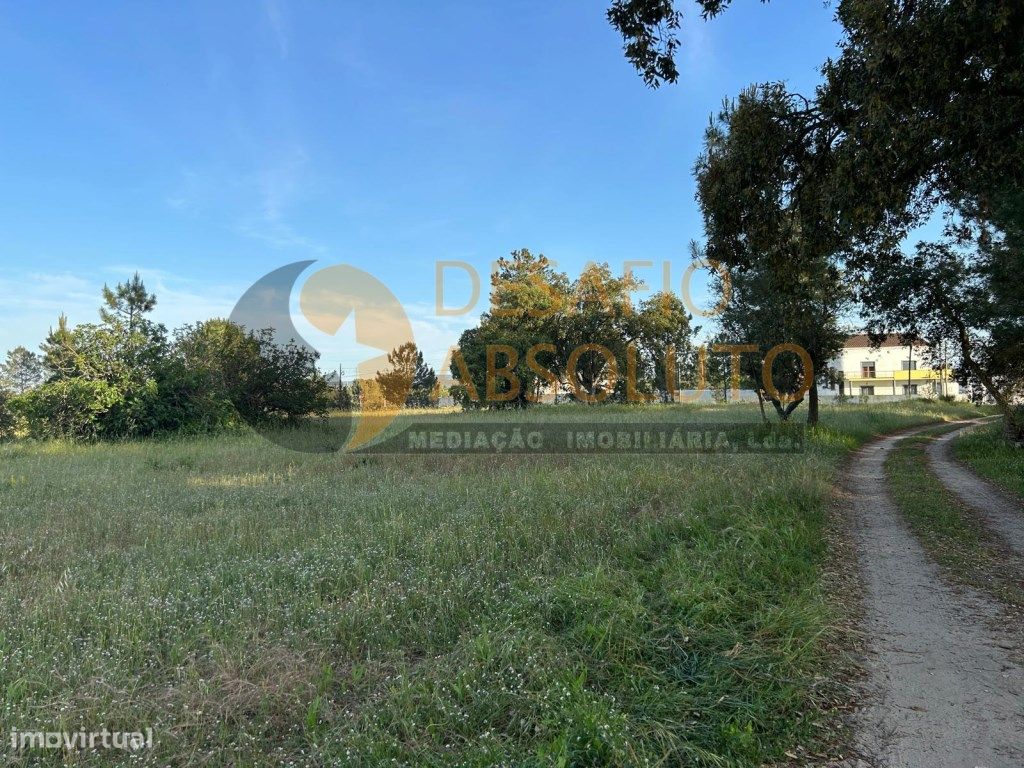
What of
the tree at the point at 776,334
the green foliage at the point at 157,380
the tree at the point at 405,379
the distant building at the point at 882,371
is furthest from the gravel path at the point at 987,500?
the distant building at the point at 882,371

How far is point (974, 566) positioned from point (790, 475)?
12.1ft

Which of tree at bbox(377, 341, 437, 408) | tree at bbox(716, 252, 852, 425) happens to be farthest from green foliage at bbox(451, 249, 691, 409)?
tree at bbox(716, 252, 852, 425)

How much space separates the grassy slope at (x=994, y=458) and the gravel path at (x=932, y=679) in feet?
20.6

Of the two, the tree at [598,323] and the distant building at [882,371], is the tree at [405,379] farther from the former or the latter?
the distant building at [882,371]

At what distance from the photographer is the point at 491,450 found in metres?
14.1

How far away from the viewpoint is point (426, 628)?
3988 mm

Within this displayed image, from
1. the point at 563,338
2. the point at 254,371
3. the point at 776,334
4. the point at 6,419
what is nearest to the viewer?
the point at 776,334

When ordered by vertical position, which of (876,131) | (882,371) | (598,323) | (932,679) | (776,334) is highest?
(598,323)

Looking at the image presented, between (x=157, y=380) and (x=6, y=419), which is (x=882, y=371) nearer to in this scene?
(x=157, y=380)

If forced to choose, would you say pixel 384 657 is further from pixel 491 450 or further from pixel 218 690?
pixel 491 450

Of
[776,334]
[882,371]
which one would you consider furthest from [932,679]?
[882,371]

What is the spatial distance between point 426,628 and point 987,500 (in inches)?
385

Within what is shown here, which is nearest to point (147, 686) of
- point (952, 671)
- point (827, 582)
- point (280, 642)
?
point (280, 642)

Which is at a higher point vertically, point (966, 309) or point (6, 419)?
point (966, 309)
